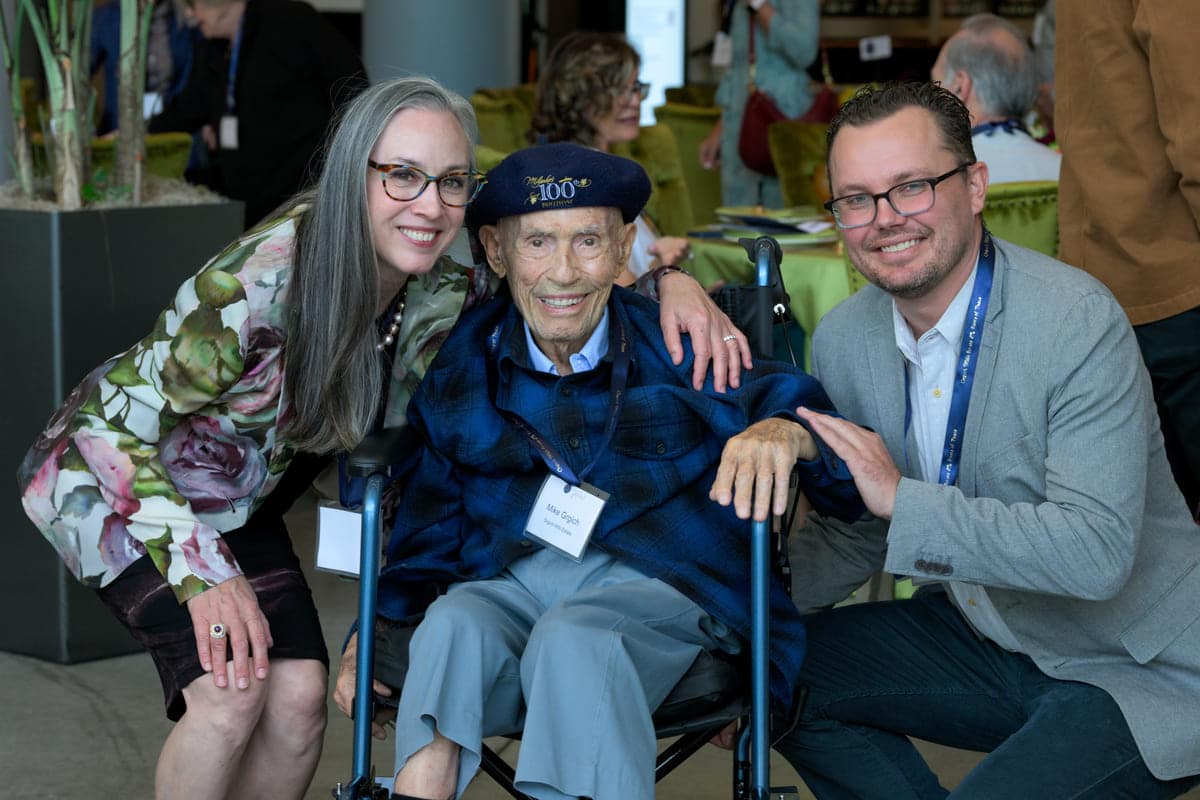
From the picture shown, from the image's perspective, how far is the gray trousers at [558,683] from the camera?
1902 mm

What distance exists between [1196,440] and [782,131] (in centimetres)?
315

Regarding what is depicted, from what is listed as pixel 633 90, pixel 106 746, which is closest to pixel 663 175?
pixel 633 90

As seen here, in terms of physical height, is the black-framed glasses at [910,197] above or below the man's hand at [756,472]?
above

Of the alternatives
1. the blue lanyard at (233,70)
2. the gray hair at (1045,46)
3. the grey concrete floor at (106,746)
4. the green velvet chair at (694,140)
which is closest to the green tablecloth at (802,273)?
the grey concrete floor at (106,746)

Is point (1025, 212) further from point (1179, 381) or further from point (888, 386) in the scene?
point (888, 386)

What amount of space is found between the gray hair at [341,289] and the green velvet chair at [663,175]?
2.75 metres

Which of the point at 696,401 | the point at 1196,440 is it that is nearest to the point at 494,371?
the point at 696,401

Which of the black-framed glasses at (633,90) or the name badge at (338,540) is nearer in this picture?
the name badge at (338,540)

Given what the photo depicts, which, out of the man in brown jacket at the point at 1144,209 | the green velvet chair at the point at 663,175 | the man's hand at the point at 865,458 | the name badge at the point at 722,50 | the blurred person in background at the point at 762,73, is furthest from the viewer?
the name badge at the point at 722,50

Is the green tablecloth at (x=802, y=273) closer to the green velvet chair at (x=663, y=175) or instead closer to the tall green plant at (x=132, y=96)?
the green velvet chair at (x=663, y=175)

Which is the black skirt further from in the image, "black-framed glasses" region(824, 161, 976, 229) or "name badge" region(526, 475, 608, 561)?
"black-framed glasses" region(824, 161, 976, 229)

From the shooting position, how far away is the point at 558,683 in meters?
1.94

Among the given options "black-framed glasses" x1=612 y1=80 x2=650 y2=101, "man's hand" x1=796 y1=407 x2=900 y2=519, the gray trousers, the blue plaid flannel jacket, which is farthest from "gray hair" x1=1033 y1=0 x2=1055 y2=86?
the gray trousers

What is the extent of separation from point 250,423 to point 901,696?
1.08 m
